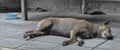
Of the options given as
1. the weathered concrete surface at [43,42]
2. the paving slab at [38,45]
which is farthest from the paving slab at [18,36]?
the paving slab at [38,45]

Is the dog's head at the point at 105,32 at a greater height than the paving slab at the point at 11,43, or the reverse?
the dog's head at the point at 105,32

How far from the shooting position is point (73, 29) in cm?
568

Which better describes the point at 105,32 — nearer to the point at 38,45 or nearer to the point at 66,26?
the point at 66,26

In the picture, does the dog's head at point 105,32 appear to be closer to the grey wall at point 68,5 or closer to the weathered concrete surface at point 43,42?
the weathered concrete surface at point 43,42

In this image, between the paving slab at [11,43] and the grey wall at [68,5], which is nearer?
the paving slab at [11,43]

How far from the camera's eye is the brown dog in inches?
220

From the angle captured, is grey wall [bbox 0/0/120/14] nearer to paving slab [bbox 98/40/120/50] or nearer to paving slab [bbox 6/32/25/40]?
paving slab [bbox 6/32/25/40]

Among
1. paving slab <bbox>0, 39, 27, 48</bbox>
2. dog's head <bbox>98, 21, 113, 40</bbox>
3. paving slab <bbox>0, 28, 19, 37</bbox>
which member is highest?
dog's head <bbox>98, 21, 113, 40</bbox>

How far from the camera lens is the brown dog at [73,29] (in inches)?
220

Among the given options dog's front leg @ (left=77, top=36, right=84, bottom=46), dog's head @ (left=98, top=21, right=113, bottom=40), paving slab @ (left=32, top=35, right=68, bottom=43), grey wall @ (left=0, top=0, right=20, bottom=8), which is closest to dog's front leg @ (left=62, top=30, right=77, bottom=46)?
dog's front leg @ (left=77, top=36, right=84, bottom=46)

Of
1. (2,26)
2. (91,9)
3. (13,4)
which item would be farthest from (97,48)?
(13,4)

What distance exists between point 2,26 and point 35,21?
1.17m

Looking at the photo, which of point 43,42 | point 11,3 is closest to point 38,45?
point 43,42

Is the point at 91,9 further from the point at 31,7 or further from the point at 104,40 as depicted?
the point at 104,40
